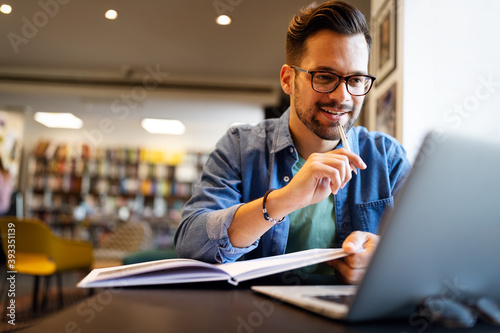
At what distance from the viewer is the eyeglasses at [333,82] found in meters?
0.97

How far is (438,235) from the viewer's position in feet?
1.13

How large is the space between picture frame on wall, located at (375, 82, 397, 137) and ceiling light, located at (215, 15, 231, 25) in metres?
1.38

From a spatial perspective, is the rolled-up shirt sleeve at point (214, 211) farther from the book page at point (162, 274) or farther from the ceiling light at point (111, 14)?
the ceiling light at point (111, 14)

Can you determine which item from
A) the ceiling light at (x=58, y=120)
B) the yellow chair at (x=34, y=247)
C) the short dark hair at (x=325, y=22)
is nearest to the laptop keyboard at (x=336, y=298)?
the short dark hair at (x=325, y=22)

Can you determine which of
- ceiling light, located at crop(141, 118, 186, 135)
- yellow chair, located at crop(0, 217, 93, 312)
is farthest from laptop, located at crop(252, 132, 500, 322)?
ceiling light, located at crop(141, 118, 186, 135)

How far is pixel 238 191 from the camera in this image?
1055mm

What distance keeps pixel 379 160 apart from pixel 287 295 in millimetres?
710

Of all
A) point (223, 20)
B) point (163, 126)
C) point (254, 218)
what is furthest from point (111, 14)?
point (163, 126)

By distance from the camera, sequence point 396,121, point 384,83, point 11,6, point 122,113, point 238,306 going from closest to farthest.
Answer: point 238,306 < point 396,121 < point 384,83 < point 11,6 < point 122,113

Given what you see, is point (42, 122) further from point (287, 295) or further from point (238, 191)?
point (287, 295)

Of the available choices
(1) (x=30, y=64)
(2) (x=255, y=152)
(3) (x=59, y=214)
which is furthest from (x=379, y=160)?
(3) (x=59, y=214)

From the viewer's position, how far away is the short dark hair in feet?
3.28

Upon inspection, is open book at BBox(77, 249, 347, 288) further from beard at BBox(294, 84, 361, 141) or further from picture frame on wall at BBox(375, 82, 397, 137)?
picture frame on wall at BBox(375, 82, 397, 137)

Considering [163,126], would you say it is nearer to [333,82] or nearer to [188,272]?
[333,82]
